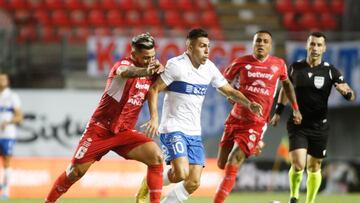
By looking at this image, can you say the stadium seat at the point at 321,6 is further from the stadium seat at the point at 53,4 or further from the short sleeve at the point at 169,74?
the short sleeve at the point at 169,74

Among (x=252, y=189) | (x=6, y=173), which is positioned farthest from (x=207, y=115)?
(x=6, y=173)

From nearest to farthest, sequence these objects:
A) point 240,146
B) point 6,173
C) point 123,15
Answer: point 240,146 < point 6,173 < point 123,15

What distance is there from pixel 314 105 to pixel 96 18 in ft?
35.3

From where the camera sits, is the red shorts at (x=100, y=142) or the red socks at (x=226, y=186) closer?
the red shorts at (x=100, y=142)

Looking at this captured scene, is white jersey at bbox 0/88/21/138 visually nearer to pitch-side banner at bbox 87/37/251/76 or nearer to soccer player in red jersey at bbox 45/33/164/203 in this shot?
pitch-side banner at bbox 87/37/251/76

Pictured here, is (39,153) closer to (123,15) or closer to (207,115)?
(207,115)

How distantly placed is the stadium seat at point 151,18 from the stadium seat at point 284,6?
3.23 meters

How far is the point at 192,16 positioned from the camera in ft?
73.2

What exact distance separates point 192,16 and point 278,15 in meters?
2.29

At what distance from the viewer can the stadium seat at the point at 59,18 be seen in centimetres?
2155

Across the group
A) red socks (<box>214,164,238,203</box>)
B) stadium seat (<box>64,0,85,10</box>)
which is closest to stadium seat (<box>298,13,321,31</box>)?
stadium seat (<box>64,0,85,10</box>)

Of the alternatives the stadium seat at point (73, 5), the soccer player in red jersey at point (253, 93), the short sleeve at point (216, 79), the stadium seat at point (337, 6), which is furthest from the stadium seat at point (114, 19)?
the short sleeve at point (216, 79)

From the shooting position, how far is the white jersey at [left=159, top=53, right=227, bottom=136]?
9742 millimetres

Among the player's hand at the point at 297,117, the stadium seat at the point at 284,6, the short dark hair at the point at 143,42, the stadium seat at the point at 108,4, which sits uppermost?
the stadium seat at the point at 284,6
